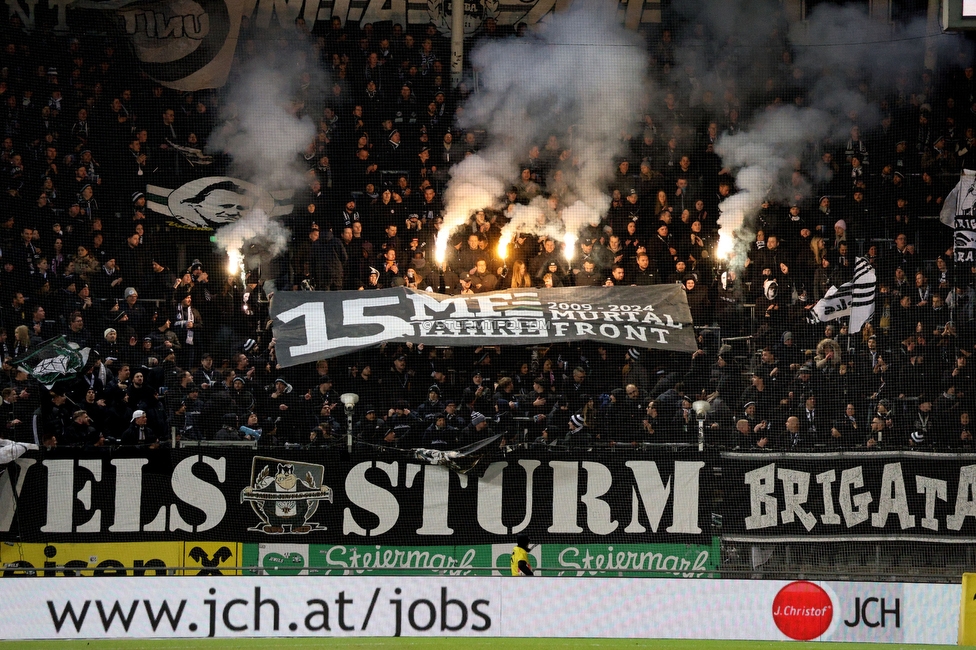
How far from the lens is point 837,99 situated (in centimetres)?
1455

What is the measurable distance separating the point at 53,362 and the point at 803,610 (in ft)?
25.4

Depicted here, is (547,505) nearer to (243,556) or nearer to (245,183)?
(243,556)

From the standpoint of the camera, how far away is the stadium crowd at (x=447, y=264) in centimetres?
1223

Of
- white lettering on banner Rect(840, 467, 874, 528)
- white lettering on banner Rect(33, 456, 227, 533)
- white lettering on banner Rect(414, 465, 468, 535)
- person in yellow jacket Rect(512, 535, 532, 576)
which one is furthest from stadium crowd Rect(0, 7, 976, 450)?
person in yellow jacket Rect(512, 535, 532, 576)

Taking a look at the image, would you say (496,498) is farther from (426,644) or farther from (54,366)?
(54,366)

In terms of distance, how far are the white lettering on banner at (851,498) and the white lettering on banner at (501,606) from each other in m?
2.62

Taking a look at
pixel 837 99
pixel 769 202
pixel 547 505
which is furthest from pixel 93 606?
pixel 837 99

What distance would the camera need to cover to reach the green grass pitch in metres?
8.26

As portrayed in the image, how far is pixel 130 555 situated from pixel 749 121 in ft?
30.2

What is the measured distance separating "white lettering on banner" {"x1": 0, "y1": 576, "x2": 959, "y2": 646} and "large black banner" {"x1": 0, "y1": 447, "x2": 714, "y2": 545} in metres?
2.55

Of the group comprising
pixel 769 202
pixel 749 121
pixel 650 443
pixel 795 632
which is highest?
pixel 749 121

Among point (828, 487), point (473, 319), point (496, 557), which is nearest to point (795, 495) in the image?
point (828, 487)

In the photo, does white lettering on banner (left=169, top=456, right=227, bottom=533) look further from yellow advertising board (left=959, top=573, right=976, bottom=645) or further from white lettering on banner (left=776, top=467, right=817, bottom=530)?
yellow advertising board (left=959, top=573, right=976, bottom=645)

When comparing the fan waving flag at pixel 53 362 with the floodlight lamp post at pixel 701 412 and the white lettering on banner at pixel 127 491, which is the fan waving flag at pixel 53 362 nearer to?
the white lettering on banner at pixel 127 491
